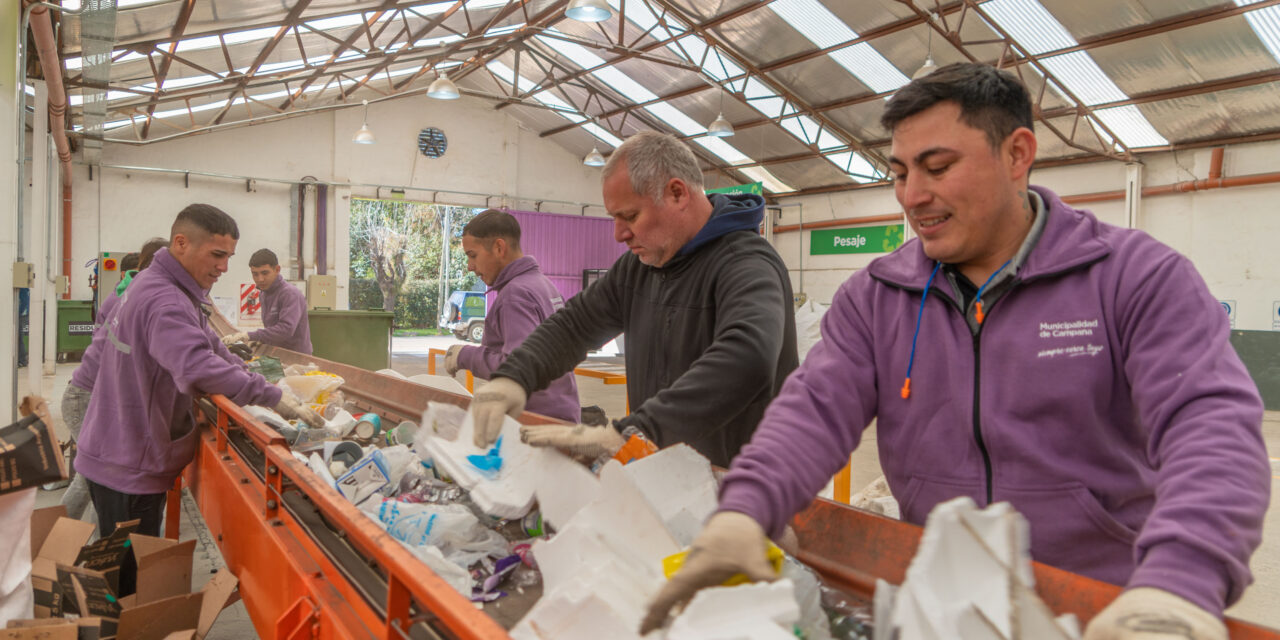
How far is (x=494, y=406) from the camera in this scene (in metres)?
1.83

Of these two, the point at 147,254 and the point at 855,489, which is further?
the point at 855,489

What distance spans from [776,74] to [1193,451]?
10.9 m

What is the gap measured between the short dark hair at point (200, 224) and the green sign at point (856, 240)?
1127cm

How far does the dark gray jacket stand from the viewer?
1489mm

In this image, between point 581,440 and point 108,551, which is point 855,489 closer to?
point 581,440

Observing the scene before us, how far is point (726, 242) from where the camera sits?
1.83 metres

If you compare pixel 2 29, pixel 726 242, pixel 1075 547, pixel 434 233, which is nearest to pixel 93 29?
pixel 2 29

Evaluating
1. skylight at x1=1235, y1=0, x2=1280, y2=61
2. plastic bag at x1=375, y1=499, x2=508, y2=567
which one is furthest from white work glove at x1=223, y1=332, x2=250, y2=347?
skylight at x1=1235, y1=0, x2=1280, y2=61

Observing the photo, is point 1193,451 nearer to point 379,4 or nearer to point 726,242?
point 726,242

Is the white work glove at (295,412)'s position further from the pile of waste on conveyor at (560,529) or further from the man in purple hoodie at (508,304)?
the man in purple hoodie at (508,304)

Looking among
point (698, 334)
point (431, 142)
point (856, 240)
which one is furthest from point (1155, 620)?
point (431, 142)

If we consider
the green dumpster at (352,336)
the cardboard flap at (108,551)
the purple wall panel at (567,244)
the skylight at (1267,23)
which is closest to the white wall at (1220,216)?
the skylight at (1267,23)

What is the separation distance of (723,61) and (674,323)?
32.8 ft

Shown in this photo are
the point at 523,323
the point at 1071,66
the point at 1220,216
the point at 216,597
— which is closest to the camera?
the point at 216,597
